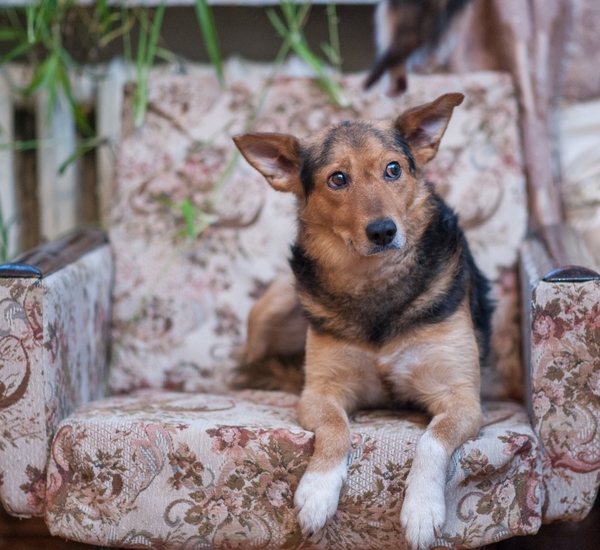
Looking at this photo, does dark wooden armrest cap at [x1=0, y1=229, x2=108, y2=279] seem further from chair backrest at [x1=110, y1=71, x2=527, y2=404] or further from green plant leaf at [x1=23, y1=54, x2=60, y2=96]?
green plant leaf at [x1=23, y1=54, x2=60, y2=96]

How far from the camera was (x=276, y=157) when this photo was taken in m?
1.83

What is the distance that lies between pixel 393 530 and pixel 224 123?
1607 mm

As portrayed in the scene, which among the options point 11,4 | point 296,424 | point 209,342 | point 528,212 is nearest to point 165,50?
point 11,4

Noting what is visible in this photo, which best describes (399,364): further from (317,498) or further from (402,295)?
(317,498)

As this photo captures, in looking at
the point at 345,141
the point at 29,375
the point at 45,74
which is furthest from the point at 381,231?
the point at 45,74

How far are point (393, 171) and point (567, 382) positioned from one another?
688mm

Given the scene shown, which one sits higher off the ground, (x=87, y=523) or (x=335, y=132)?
(x=335, y=132)

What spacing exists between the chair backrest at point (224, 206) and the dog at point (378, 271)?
489 millimetres

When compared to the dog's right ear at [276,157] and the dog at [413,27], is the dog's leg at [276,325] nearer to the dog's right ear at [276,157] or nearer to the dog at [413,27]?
the dog's right ear at [276,157]

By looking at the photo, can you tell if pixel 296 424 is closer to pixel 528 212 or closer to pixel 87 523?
pixel 87 523

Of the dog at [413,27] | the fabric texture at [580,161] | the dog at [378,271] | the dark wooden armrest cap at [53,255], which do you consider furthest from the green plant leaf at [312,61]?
the dark wooden armrest cap at [53,255]

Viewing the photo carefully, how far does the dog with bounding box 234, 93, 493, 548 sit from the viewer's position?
1.65 metres

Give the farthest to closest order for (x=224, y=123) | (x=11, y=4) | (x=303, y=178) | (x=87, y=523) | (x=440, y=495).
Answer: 1. (x=11, y=4)
2. (x=224, y=123)
3. (x=303, y=178)
4. (x=87, y=523)
5. (x=440, y=495)

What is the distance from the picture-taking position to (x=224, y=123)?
2.46m
